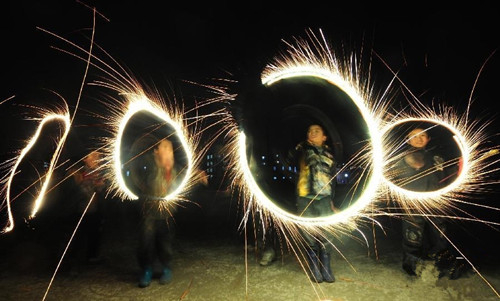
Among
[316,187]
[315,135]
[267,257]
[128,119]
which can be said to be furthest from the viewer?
[267,257]

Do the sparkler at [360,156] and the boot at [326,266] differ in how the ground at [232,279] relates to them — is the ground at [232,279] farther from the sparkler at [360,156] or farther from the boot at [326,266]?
the sparkler at [360,156]

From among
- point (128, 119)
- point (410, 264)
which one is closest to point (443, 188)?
point (410, 264)

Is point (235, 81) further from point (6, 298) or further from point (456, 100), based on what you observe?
point (456, 100)

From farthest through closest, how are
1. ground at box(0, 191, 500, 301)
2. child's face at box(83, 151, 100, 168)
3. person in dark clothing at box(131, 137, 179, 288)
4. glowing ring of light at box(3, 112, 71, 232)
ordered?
child's face at box(83, 151, 100, 168) → glowing ring of light at box(3, 112, 71, 232) → person in dark clothing at box(131, 137, 179, 288) → ground at box(0, 191, 500, 301)

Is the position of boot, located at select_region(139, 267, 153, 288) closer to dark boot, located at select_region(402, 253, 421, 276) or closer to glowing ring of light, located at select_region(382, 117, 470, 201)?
glowing ring of light, located at select_region(382, 117, 470, 201)

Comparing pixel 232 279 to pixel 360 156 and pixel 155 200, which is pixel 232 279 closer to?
pixel 155 200

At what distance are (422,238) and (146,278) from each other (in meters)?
3.60

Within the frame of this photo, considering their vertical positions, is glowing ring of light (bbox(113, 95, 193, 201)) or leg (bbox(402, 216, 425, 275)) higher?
glowing ring of light (bbox(113, 95, 193, 201))

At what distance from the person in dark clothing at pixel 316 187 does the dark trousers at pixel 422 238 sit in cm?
105

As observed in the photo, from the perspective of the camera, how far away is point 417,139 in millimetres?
3908

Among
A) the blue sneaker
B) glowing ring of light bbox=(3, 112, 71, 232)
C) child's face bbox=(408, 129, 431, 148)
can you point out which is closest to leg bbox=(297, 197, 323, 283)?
child's face bbox=(408, 129, 431, 148)

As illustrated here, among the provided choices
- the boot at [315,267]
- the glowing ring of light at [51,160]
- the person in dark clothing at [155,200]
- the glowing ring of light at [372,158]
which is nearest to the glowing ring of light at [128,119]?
the person in dark clothing at [155,200]

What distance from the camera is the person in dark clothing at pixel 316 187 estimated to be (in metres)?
3.74

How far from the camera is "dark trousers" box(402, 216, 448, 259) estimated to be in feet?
12.6
